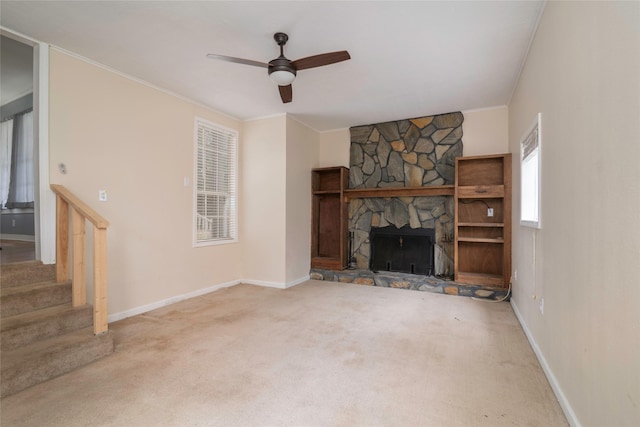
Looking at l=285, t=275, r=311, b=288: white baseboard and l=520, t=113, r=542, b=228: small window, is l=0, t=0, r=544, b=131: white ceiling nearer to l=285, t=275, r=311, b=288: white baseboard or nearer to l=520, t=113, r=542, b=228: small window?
l=520, t=113, r=542, b=228: small window

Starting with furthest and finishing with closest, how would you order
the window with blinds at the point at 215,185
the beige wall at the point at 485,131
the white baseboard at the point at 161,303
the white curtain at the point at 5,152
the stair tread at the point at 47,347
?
the white curtain at the point at 5,152 < the beige wall at the point at 485,131 < the window with blinds at the point at 215,185 < the white baseboard at the point at 161,303 < the stair tread at the point at 47,347

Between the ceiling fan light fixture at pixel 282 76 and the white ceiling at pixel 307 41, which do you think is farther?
the ceiling fan light fixture at pixel 282 76

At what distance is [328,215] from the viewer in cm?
551

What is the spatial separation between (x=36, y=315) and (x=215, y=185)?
2.62m

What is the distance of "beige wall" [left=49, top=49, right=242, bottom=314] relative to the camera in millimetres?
2861

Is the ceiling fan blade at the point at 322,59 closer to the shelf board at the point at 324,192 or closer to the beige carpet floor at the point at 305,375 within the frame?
the beige carpet floor at the point at 305,375

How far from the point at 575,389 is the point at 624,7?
1.80 metres

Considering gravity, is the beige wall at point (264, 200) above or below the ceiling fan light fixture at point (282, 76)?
below

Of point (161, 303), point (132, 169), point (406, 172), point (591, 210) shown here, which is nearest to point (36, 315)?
point (161, 303)

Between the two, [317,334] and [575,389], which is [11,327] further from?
[575,389]

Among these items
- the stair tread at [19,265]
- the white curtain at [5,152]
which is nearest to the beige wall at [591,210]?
the stair tread at [19,265]

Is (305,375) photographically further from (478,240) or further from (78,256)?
(478,240)

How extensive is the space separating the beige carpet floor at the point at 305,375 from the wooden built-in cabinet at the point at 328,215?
6.43 ft

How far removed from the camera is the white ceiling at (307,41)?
7.38ft
